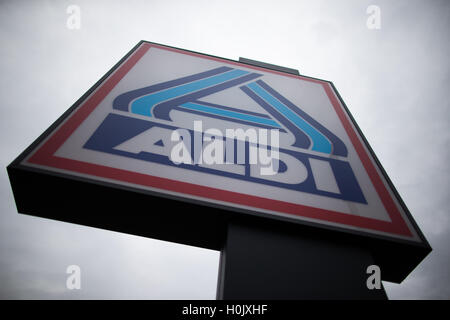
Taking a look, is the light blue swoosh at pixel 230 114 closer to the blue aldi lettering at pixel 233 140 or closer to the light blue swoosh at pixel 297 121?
the blue aldi lettering at pixel 233 140

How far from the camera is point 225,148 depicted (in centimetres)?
267

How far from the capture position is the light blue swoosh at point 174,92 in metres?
2.84

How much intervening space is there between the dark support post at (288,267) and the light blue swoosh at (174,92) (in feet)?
5.27

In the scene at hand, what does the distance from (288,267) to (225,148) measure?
1.24m

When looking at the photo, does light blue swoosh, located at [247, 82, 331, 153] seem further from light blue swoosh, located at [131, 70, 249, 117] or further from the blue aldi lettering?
light blue swoosh, located at [131, 70, 249, 117]

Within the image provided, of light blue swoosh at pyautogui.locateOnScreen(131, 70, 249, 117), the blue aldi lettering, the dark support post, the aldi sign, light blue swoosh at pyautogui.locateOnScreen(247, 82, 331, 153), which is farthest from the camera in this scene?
light blue swoosh at pyautogui.locateOnScreen(247, 82, 331, 153)

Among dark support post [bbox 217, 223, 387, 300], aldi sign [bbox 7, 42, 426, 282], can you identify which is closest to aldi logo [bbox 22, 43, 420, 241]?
aldi sign [bbox 7, 42, 426, 282]

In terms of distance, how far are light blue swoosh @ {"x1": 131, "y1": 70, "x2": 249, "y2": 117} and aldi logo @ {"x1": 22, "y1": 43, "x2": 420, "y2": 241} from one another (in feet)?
0.04

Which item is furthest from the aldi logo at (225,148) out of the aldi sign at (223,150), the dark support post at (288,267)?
the dark support post at (288,267)

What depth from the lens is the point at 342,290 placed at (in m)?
1.87

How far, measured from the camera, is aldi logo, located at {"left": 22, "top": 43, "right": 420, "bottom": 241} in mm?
2127

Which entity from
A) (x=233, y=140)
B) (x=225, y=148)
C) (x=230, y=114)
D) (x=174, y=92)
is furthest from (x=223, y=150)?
(x=174, y=92)

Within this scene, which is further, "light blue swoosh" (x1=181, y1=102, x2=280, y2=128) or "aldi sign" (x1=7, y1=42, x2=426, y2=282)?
"light blue swoosh" (x1=181, y1=102, x2=280, y2=128)

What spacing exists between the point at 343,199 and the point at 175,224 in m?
1.50
